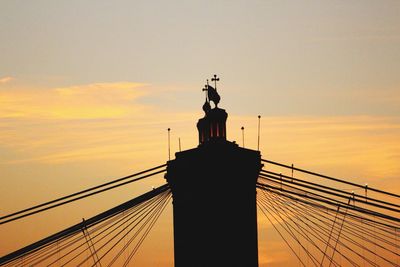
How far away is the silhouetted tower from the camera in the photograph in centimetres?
7338

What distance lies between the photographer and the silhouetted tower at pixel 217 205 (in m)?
73.4

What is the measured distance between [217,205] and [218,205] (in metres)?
0.06

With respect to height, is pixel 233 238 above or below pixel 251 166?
below

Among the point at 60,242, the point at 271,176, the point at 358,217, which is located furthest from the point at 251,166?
the point at 60,242

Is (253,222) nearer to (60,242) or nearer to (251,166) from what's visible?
(251,166)

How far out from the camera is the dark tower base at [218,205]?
73375 mm

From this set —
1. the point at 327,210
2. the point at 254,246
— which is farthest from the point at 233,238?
the point at 327,210

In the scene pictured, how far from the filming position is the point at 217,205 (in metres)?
73.4

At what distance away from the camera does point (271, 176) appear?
75.7 metres

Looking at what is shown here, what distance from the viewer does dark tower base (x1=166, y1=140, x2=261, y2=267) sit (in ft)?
241

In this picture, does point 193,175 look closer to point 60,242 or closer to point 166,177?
point 166,177

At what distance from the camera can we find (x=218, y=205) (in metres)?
73.4

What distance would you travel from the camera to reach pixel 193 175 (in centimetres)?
7406

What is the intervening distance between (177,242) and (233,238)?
3.71m
